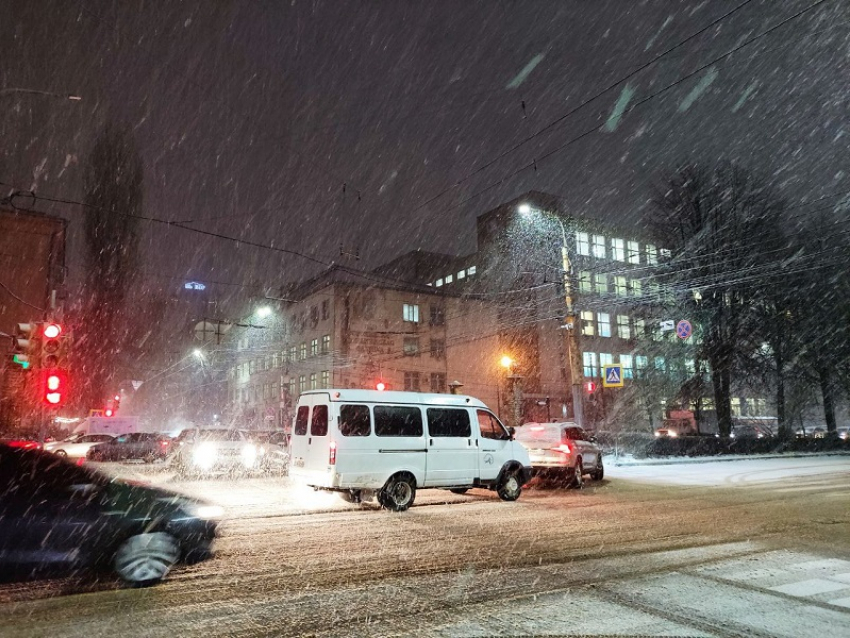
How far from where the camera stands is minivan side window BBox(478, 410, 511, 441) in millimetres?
13430

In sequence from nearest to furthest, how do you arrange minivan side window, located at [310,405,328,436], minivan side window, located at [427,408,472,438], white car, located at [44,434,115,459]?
minivan side window, located at [310,405,328,436], minivan side window, located at [427,408,472,438], white car, located at [44,434,115,459]

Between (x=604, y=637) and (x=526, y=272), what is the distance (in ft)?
146

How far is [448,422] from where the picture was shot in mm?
12820

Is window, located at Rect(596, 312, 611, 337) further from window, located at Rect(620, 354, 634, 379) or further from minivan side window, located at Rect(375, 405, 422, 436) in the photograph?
minivan side window, located at Rect(375, 405, 422, 436)

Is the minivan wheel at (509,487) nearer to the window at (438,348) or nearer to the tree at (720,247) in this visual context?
the tree at (720,247)

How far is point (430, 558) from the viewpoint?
735cm

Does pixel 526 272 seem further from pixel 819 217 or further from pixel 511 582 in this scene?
pixel 511 582

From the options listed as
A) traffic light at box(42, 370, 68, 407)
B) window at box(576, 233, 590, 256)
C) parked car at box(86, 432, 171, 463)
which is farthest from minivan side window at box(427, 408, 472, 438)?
window at box(576, 233, 590, 256)

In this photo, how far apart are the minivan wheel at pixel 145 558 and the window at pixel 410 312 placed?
4265 centimetres

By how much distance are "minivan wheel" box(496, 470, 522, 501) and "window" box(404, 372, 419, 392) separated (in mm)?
34521

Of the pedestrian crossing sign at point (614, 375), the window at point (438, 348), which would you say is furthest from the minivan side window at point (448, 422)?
the window at point (438, 348)

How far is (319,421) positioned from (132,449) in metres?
16.6

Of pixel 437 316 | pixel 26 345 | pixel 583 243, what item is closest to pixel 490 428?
pixel 26 345

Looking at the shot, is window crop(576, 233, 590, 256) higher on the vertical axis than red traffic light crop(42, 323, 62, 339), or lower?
higher
